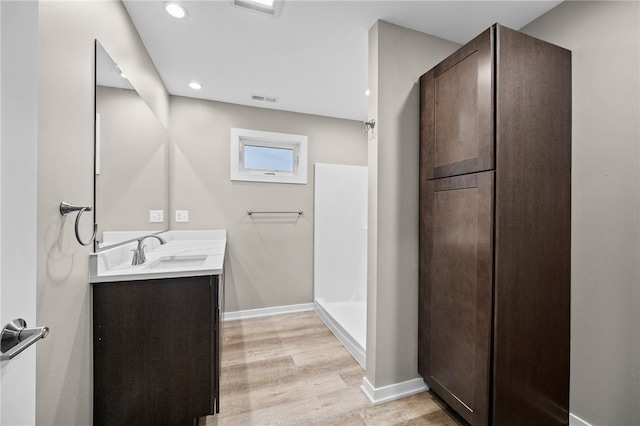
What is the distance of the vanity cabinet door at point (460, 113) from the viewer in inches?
47.8

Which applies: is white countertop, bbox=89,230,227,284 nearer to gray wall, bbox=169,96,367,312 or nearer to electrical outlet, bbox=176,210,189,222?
electrical outlet, bbox=176,210,189,222

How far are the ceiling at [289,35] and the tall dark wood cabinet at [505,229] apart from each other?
424mm

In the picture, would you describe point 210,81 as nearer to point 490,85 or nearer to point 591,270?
point 490,85

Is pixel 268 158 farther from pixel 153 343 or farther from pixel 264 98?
pixel 153 343

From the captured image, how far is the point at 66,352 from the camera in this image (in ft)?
3.26

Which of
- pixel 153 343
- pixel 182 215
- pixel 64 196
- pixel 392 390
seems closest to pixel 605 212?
pixel 392 390

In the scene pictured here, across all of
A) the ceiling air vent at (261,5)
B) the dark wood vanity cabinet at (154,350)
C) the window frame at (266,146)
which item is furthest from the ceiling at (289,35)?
the dark wood vanity cabinet at (154,350)

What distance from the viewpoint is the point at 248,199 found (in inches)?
112

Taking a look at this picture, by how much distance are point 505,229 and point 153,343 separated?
1726 mm

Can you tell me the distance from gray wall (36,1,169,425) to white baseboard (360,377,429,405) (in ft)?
4.67

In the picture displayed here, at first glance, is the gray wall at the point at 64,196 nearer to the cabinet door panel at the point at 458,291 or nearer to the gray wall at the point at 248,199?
the gray wall at the point at 248,199

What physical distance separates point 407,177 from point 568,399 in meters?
1.46

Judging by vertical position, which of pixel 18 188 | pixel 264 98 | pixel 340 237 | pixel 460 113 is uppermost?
pixel 264 98

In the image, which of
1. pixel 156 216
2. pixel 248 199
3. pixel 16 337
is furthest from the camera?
pixel 248 199
